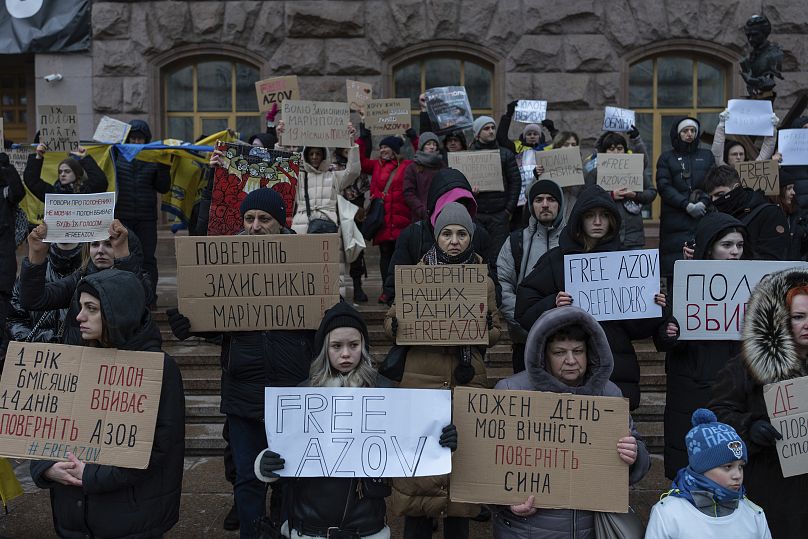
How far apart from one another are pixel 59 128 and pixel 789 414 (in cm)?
662

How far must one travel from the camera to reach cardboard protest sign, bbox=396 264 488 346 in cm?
445

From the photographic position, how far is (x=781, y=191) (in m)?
7.49

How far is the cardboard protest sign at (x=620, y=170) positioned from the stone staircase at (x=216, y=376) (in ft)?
4.50

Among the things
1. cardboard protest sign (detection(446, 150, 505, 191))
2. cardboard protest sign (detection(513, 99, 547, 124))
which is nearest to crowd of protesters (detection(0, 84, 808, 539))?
cardboard protest sign (detection(446, 150, 505, 191))

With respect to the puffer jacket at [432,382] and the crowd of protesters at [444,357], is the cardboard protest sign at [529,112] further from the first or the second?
the puffer jacket at [432,382]

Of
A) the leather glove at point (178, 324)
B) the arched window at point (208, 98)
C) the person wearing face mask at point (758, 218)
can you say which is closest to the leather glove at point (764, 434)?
the person wearing face mask at point (758, 218)

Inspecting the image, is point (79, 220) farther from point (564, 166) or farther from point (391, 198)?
point (564, 166)

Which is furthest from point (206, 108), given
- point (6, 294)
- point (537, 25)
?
point (6, 294)

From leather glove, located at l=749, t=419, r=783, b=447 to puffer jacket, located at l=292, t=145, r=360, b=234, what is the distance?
4.26m

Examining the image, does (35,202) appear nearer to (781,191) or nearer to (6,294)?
(6,294)

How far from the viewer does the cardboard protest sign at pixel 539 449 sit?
3457mm

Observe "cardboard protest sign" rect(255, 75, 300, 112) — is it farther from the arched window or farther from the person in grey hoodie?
the person in grey hoodie

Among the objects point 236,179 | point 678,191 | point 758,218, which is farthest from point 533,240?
point 678,191

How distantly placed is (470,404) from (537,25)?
9697mm
